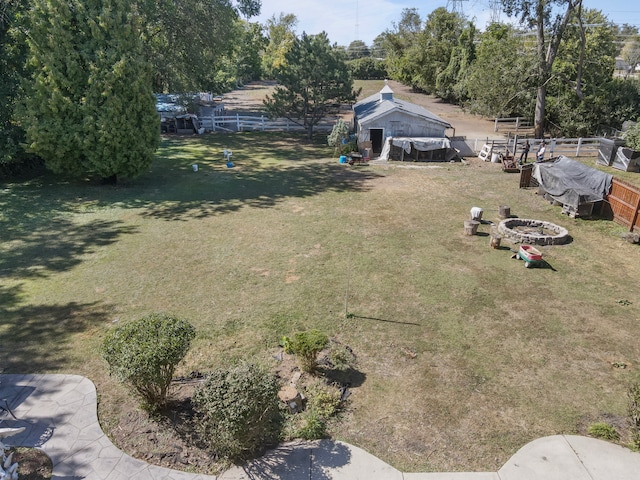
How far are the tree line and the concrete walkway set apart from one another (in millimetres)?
13292

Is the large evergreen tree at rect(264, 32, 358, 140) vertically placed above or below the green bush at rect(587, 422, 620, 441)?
above

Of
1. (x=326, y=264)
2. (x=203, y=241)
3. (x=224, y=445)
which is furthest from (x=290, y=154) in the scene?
(x=224, y=445)

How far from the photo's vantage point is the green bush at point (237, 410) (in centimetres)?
555

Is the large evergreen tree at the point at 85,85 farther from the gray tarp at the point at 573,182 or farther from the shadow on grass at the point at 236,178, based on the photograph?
the gray tarp at the point at 573,182

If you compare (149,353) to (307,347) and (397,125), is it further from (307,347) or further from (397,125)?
(397,125)

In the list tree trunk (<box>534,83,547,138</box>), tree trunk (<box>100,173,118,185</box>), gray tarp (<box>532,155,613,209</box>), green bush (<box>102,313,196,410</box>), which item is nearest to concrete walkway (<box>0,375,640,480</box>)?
green bush (<box>102,313,196,410</box>)

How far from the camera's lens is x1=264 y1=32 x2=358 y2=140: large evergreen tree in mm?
26703

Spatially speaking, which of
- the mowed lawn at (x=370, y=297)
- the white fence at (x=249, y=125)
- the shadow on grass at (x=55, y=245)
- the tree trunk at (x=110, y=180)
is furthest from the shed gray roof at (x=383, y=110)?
the shadow on grass at (x=55, y=245)

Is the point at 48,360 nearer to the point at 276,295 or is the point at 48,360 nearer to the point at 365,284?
the point at 276,295

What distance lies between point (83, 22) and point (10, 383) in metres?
14.6

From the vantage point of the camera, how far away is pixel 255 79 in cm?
7906

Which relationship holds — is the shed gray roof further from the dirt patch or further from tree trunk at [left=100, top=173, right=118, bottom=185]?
tree trunk at [left=100, top=173, right=118, bottom=185]

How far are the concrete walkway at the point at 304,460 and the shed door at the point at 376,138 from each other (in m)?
20.2

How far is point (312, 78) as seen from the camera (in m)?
26.8
